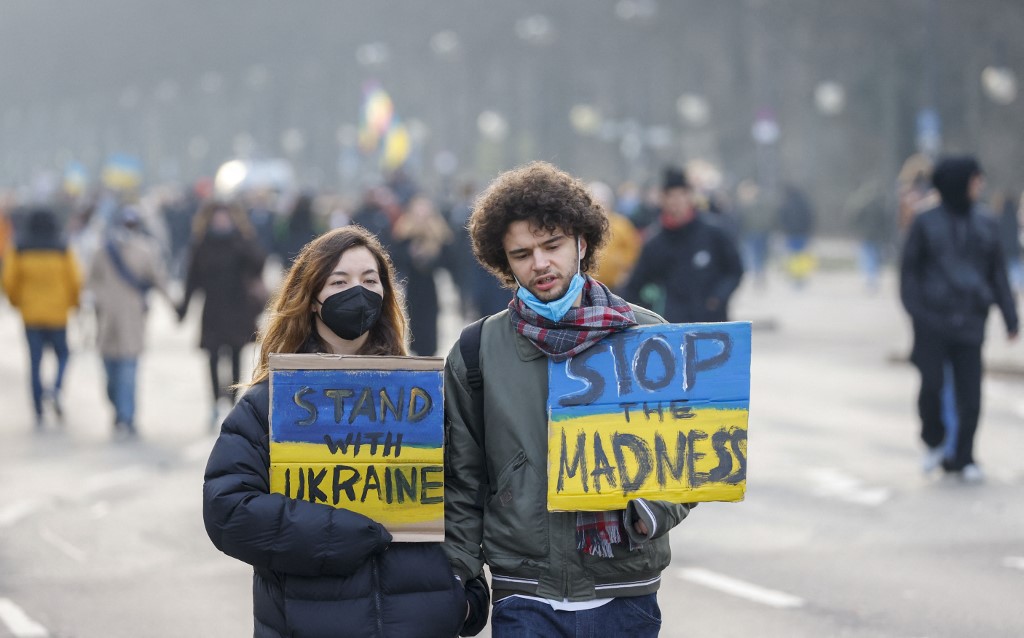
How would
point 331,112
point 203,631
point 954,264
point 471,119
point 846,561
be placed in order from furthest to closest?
point 331,112
point 471,119
point 954,264
point 846,561
point 203,631

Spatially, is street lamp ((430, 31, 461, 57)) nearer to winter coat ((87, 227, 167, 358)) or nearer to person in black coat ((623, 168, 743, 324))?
winter coat ((87, 227, 167, 358))

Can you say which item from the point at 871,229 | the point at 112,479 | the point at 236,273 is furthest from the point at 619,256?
the point at 871,229

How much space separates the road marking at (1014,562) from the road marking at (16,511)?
5.20 meters

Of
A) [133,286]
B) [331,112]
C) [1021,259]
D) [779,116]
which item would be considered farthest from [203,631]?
[331,112]

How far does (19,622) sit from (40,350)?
660 cm

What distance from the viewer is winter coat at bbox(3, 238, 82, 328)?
1288cm

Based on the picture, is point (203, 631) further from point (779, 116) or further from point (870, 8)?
point (779, 116)

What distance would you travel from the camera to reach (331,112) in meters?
71.2

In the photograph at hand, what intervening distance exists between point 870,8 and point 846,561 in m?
32.4

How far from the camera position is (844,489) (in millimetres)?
9281

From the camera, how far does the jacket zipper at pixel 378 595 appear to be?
3.53 meters

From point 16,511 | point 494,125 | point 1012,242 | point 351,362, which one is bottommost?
point 16,511

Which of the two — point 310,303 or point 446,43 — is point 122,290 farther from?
point 446,43

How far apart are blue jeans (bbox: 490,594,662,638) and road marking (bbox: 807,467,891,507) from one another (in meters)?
5.39
